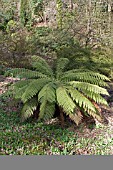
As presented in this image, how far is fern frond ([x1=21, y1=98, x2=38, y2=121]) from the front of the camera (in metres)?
3.50

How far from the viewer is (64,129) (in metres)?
3.44

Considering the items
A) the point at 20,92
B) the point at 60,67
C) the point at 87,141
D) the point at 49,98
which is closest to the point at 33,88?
the point at 20,92

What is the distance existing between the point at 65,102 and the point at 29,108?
59cm

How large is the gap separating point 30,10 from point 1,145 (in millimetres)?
16325

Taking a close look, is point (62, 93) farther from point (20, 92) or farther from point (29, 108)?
point (20, 92)

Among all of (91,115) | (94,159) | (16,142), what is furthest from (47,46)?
(94,159)

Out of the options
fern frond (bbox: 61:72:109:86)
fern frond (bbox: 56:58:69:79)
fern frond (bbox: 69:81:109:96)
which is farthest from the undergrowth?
fern frond (bbox: 56:58:69:79)

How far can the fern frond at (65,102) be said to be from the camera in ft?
10.9

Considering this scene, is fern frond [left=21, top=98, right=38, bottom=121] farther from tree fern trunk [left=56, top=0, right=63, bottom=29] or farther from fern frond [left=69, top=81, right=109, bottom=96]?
tree fern trunk [left=56, top=0, right=63, bottom=29]

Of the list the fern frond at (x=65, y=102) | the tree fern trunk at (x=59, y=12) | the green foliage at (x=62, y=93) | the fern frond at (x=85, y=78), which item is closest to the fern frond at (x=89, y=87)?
the green foliage at (x=62, y=93)

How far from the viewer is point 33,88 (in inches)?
141

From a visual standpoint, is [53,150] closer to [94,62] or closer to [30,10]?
[94,62]

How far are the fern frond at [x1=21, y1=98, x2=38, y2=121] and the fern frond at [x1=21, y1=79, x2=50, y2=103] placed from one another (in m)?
0.09

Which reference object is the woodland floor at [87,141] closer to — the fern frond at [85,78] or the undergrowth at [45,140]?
the undergrowth at [45,140]
